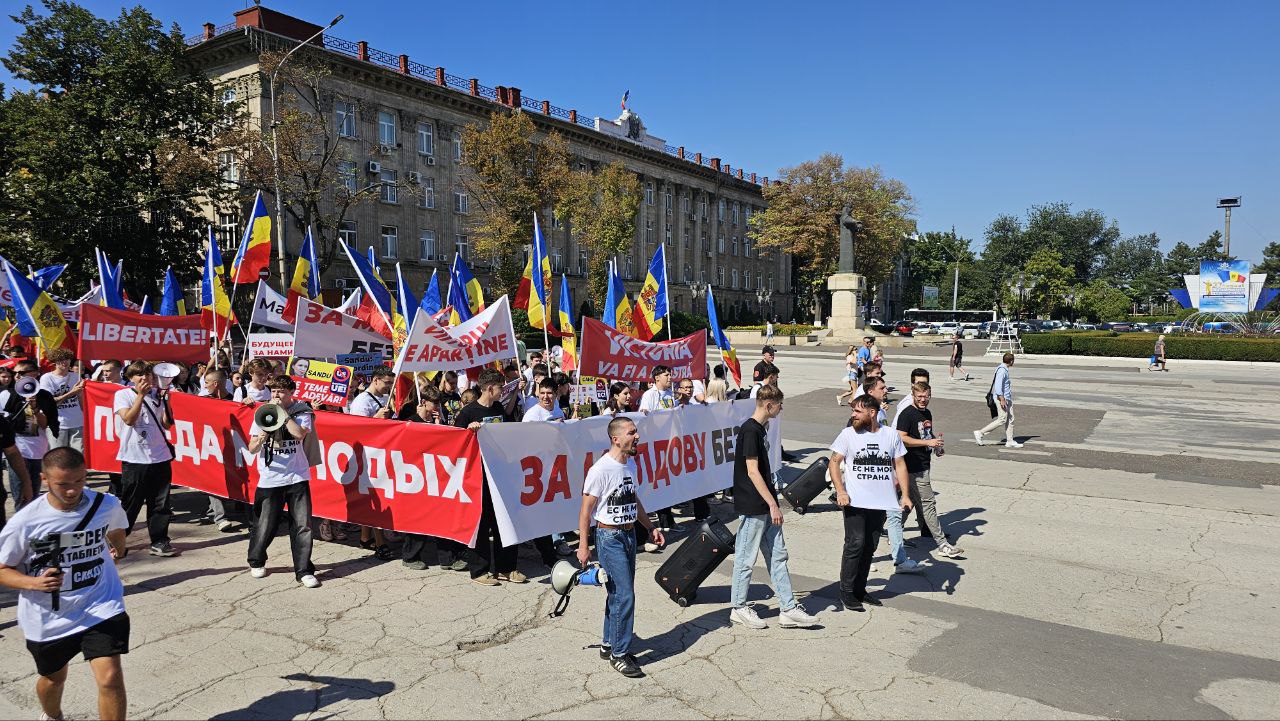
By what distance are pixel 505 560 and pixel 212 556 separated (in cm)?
324

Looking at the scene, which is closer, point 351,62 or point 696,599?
point 696,599

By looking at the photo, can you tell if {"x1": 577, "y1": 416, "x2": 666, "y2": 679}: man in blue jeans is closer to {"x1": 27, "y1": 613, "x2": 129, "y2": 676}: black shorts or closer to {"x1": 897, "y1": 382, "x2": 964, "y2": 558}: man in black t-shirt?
{"x1": 27, "y1": 613, "x2": 129, "y2": 676}: black shorts

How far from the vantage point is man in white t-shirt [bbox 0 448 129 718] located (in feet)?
12.2

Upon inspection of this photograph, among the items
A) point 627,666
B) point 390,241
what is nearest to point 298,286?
point 627,666

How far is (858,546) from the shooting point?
616 cm

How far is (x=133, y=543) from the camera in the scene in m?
8.02

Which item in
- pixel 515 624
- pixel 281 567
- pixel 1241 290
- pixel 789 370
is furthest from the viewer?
pixel 1241 290

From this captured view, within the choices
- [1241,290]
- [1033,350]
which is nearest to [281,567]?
[1033,350]

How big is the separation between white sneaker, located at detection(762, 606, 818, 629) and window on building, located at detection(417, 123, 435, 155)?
4518 centimetres

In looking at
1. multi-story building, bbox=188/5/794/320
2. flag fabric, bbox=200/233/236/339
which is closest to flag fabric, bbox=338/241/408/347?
flag fabric, bbox=200/233/236/339

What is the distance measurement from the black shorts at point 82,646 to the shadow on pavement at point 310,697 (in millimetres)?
968

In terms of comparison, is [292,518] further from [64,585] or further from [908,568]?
[908,568]

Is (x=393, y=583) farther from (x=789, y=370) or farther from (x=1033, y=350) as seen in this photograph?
(x=1033, y=350)

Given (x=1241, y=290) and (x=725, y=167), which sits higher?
(x=725, y=167)
